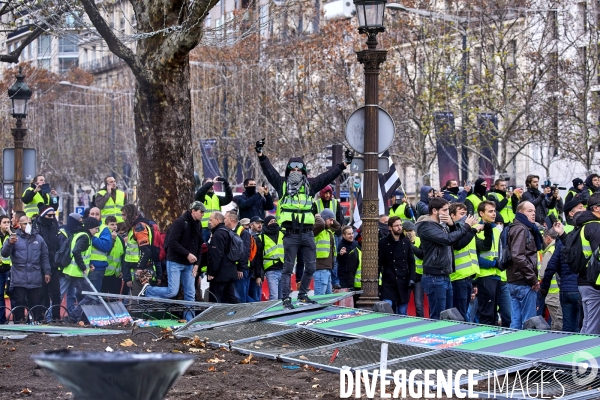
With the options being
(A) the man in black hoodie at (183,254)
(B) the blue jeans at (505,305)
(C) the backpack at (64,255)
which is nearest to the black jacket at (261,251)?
(A) the man in black hoodie at (183,254)

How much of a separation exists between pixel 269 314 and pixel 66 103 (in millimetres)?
57885

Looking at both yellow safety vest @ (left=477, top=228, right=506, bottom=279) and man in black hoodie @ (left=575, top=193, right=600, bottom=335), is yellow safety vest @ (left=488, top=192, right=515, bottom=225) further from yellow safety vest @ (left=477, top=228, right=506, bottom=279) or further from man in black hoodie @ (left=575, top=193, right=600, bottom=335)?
man in black hoodie @ (left=575, top=193, right=600, bottom=335)

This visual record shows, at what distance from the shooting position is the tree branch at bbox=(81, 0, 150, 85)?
54.4 ft

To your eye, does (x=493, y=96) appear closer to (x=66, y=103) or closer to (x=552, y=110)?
(x=552, y=110)

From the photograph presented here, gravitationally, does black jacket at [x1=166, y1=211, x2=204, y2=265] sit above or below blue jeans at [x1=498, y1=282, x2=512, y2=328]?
above

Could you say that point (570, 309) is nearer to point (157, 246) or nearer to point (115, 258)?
point (157, 246)

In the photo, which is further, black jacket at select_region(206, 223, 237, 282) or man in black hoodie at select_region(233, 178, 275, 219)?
man in black hoodie at select_region(233, 178, 275, 219)

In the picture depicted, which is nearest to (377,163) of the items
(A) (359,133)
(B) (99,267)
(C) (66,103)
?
(A) (359,133)

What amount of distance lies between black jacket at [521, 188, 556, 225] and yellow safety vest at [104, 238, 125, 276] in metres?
7.20

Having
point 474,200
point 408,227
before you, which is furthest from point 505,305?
point 474,200

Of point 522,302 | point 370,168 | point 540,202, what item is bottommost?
point 522,302

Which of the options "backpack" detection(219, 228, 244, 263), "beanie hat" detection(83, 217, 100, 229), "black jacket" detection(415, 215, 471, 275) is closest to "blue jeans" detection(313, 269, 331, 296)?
"backpack" detection(219, 228, 244, 263)

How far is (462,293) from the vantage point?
1408 cm

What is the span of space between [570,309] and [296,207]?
3.44m
